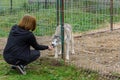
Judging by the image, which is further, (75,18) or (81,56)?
(75,18)

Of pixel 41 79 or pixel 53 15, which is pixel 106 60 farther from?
pixel 53 15

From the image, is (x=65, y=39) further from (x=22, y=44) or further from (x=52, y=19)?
(x=52, y=19)

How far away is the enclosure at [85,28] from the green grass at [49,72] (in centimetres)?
28

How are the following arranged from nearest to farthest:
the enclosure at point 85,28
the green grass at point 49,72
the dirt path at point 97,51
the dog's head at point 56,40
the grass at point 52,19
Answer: the green grass at point 49,72 → the dirt path at point 97,51 → the dog's head at point 56,40 → the enclosure at point 85,28 → the grass at point 52,19

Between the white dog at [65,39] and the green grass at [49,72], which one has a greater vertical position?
the white dog at [65,39]

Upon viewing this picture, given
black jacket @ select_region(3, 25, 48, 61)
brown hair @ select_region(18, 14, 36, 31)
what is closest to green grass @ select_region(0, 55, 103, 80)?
black jacket @ select_region(3, 25, 48, 61)

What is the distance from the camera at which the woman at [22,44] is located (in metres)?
7.03

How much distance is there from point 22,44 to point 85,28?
4559 millimetres

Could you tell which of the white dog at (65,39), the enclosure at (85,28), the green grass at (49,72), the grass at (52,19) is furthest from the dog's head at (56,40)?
the grass at (52,19)

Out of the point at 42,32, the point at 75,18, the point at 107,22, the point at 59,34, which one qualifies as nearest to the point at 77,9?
the point at 75,18

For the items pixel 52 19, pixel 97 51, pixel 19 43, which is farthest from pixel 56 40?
pixel 52 19

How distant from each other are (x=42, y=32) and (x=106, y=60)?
266 cm

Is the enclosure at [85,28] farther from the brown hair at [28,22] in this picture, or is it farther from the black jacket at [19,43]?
the brown hair at [28,22]

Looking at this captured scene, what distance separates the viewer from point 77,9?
35.1 ft
